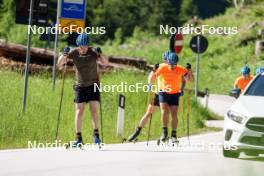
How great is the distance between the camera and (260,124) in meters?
13.0

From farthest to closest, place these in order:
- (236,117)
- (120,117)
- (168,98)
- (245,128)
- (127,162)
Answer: (120,117) → (168,98) → (236,117) → (245,128) → (127,162)

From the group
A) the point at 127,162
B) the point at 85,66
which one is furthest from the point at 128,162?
the point at 85,66

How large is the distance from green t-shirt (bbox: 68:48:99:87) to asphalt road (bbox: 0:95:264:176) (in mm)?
1191

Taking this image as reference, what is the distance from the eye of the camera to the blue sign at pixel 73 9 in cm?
2188

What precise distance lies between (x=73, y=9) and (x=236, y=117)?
9.56 meters

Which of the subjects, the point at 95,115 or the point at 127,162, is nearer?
the point at 127,162

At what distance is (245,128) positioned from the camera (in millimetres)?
13141

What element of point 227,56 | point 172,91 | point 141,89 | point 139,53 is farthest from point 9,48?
point 139,53

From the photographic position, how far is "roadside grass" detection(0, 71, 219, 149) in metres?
16.5

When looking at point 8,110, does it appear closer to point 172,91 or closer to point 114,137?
point 114,137

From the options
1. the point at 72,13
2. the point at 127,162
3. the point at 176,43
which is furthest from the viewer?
the point at 176,43

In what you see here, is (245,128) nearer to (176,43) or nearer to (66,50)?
(66,50)

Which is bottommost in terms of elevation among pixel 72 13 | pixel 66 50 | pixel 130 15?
pixel 66 50

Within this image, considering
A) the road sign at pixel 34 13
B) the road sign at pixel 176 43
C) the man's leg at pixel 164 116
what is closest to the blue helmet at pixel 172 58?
the man's leg at pixel 164 116
